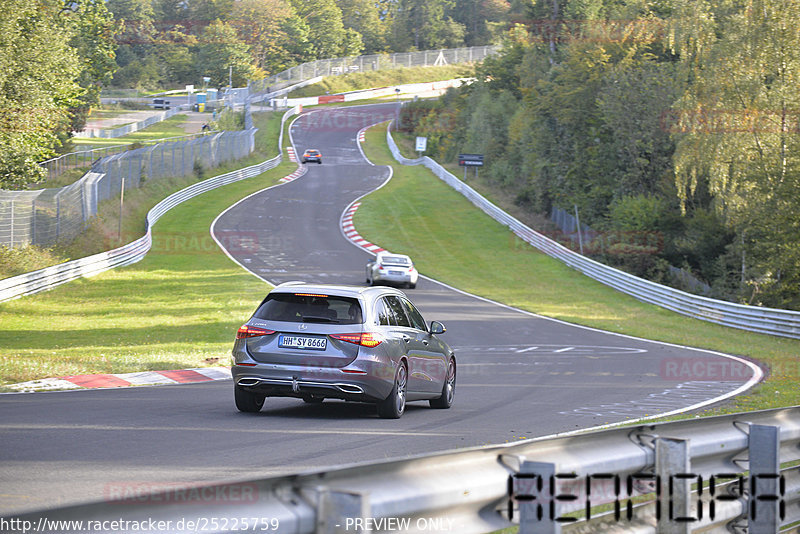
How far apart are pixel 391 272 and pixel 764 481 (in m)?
29.7

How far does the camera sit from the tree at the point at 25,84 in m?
34.3

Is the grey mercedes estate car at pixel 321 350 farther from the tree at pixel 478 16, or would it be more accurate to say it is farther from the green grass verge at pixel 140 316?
the tree at pixel 478 16

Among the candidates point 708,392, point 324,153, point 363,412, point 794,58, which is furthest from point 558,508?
point 324,153

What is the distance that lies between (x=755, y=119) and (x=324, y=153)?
52.3 metres

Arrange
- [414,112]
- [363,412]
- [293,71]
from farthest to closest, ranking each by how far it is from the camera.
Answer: [293,71], [414,112], [363,412]

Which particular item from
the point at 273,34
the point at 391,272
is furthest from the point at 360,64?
the point at 391,272

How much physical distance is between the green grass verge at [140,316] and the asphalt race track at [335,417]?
3.17m

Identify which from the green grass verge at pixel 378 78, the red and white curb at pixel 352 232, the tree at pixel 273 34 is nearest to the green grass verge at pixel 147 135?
the green grass verge at pixel 378 78

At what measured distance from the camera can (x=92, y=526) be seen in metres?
2.78

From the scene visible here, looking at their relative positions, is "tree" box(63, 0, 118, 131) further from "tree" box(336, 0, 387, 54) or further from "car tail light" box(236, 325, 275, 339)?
"tree" box(336, 0, 387, 54)

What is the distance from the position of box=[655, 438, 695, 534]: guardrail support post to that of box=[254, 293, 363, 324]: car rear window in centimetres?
646

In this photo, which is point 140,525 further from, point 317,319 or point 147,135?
point 147,135

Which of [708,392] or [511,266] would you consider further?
[511,266]

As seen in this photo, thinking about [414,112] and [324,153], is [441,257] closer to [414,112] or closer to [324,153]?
[324,153]
